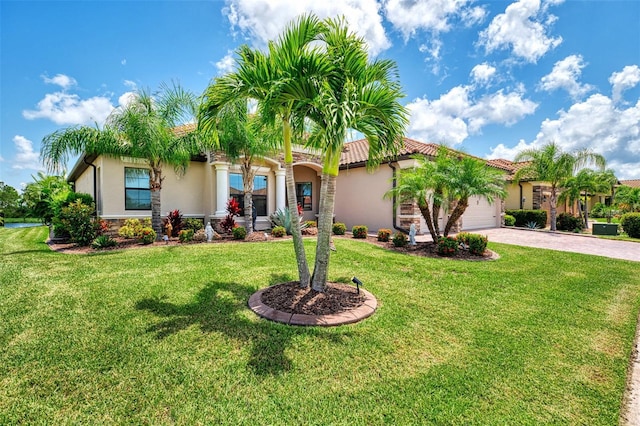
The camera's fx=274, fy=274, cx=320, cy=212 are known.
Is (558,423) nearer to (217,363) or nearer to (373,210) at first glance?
(217,363)

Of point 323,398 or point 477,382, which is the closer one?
point 323,398

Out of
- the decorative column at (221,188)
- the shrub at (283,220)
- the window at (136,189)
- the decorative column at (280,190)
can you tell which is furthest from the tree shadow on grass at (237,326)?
the decorative column at (280,190)

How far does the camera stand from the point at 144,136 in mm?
9156

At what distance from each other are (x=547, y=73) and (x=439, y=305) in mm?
13645

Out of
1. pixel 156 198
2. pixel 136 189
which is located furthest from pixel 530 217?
pixel 136 189

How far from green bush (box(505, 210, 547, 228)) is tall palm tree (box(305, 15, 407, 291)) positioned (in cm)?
1980

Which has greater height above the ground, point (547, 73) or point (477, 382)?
point (547, 73)

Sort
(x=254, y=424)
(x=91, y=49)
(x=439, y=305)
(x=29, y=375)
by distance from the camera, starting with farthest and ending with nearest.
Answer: (x=91, y=49) < (x=439, y=305) < (x=29, y=375) < (x=254, y=424)

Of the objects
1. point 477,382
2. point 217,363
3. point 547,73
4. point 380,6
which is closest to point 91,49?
point 380,6

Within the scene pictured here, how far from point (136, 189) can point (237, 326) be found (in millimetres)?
11552

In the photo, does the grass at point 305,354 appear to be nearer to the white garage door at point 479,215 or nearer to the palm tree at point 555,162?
the white garage door at point 479,215

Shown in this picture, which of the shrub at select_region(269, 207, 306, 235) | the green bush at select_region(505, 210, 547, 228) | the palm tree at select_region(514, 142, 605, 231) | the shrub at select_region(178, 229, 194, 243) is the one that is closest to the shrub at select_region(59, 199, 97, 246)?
the shrub at select_region(178, 229, 194, 243)

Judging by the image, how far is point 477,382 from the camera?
2773 millimetres

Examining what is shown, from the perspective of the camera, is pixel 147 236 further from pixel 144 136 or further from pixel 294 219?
pixel 294 219
